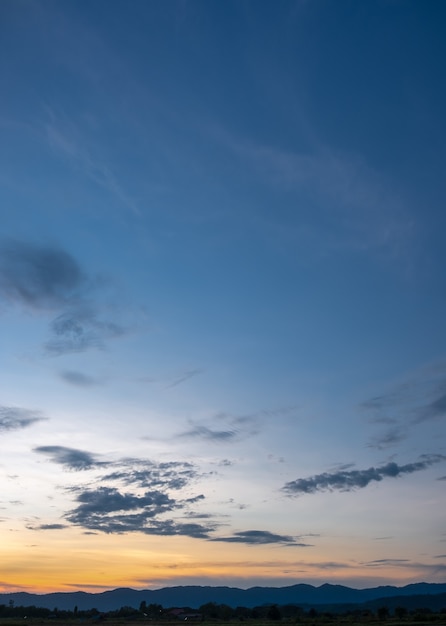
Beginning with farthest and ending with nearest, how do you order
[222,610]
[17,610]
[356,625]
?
1. [17,610]
2. [222,610]
3. [356,625]

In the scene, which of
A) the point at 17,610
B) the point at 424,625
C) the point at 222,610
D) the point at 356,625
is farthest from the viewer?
the point at 17,610

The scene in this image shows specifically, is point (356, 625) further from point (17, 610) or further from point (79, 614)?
point (17, 610)

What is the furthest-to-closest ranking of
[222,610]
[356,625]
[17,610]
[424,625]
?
[17,610]
[222,610]
[356,625]
[424,625]

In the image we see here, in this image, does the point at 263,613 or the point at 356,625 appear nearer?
the point at 356,625

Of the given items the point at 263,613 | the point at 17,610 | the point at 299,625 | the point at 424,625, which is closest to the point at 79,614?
the point at 17,610

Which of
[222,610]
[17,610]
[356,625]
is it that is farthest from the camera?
[17,610]

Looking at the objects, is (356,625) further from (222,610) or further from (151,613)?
(151,613)

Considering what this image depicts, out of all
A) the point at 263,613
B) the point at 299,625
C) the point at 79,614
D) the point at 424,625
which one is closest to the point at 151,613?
the point at 79,614

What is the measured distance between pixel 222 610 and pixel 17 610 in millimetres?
67637

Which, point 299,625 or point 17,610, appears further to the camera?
point 17,610

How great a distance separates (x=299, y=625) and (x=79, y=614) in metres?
115

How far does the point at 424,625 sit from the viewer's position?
86125 millimetres

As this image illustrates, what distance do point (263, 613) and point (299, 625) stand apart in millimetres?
93850

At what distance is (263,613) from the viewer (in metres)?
184
